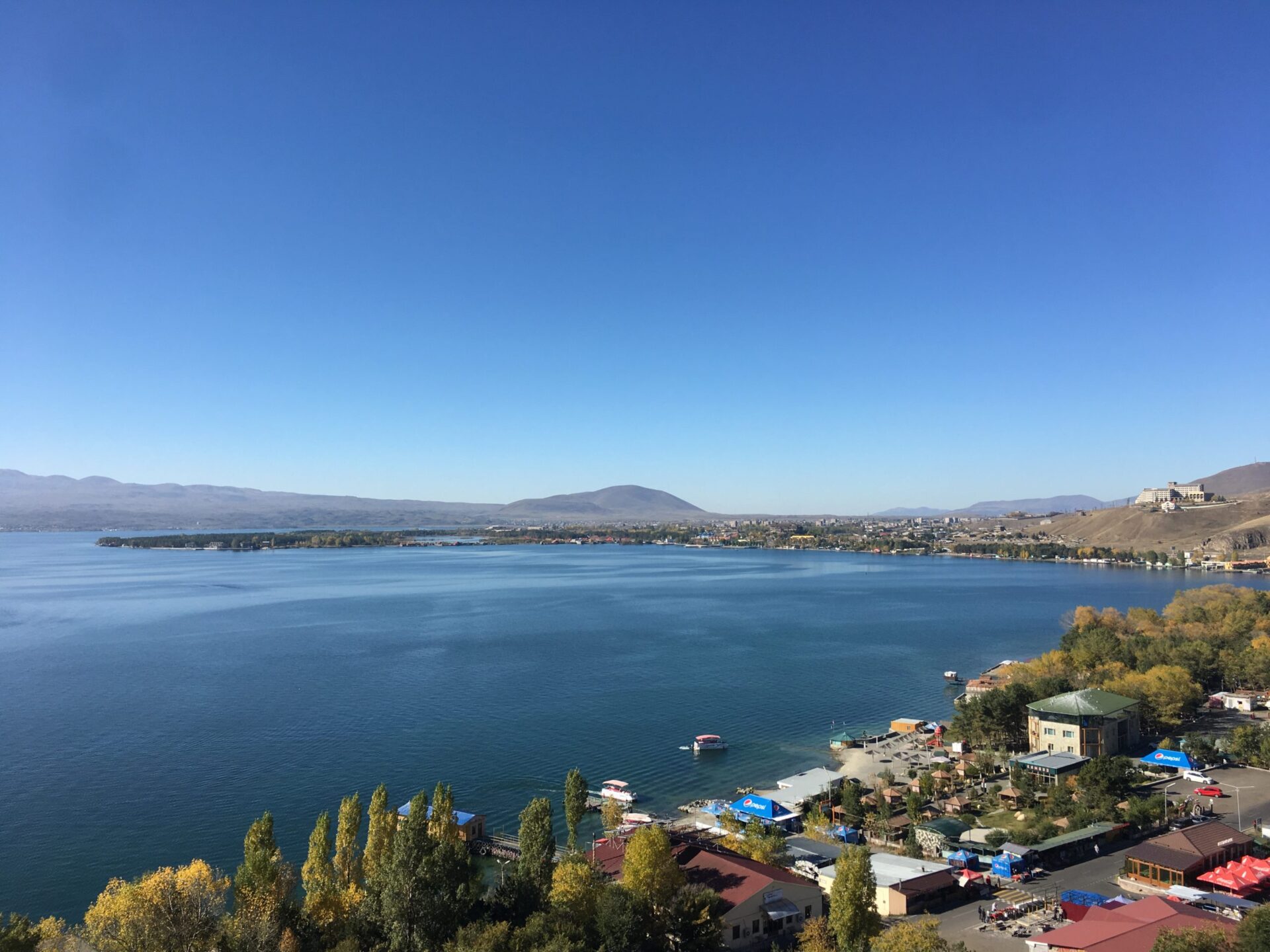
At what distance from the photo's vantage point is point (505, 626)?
2195 centimetres

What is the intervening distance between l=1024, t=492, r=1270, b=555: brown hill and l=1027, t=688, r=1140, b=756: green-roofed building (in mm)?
38123

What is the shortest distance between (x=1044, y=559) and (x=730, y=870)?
47.4 meters

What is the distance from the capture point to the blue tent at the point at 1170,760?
9.12m

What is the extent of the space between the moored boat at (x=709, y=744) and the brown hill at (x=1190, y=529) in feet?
135

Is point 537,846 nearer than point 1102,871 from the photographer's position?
Yes

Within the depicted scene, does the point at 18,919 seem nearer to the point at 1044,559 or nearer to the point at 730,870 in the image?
the point at 730,870

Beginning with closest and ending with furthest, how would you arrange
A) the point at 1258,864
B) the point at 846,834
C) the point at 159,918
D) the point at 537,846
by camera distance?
1. the point at 159,918
2. the point at 537,846
3. the point at 1258,864
4. the point at 846,834

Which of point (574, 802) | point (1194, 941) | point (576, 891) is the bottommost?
point (574, 802)

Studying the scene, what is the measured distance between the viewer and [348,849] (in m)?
6.70

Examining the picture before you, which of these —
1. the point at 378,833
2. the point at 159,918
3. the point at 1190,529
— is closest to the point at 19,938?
the point at 159,918

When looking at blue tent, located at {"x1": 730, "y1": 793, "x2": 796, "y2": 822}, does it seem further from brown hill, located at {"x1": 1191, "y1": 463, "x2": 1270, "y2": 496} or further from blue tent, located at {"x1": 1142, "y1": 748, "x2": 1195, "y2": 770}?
brown hill, located at {"x1": 1191, "y1": 463, "x2": 1270, "y2": 496}

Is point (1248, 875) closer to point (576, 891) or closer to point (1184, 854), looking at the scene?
point (1184, 854)

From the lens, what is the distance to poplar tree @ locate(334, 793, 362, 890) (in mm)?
6441

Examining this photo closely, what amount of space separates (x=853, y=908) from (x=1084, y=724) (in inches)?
265
